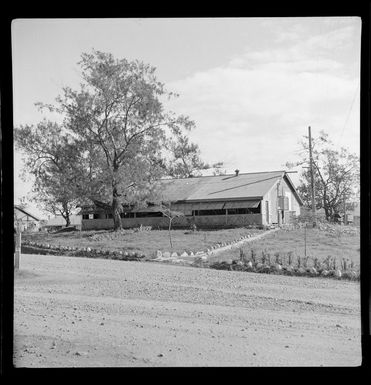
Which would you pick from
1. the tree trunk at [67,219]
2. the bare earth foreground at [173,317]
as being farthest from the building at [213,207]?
the bare earth foreground at [173,317]

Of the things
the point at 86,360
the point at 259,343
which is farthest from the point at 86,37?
the point at 259,343

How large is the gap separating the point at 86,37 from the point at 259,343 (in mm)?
2091

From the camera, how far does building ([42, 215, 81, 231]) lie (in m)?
2.98

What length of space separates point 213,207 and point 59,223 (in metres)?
1.07

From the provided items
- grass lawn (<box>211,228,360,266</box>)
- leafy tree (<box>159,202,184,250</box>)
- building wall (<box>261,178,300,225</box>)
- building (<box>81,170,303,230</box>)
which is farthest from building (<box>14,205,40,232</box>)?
building wall (<box>261,178,300,225</box>)

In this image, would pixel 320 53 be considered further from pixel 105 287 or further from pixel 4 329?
pixel 4 329

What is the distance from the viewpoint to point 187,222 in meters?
3.04

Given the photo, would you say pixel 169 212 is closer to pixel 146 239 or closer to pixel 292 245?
pixel 146 239

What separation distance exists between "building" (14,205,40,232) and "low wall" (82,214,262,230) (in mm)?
320

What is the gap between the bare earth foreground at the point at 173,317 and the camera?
252 centimetres

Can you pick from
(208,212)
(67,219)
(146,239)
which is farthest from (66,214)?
(208,212)
